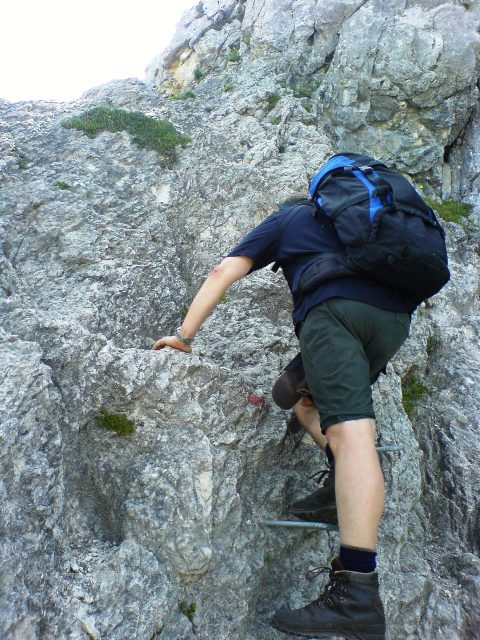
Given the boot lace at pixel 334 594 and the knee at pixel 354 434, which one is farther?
the knee at pixel 354 434

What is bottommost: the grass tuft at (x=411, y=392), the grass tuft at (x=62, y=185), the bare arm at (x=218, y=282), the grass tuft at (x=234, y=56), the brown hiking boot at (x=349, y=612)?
the grass tuft at (x=411, y=392)

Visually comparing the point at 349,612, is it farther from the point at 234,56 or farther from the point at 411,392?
the point at 234,56

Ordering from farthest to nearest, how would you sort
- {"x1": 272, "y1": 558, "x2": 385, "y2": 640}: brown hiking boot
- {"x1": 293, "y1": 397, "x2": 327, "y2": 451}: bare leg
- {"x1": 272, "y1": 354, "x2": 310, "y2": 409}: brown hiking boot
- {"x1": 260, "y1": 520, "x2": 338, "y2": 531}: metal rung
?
{"x1": 293, "y1": 397, "x2": 327, "y2": 451}: bare leg → {"x1": 272, "y1": 354, "x2": 310, "y2": 409}: brown hiking boot → {"x1": 260, "y1": 520, "x2": 338, "y2": 531}: metal rung → {"x1": 272, "y1": 558, "x2": 385, "y2": 640}: brown hiking boot

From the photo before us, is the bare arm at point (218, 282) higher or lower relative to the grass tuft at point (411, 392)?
higher

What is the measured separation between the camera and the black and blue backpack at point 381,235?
450 centimetres

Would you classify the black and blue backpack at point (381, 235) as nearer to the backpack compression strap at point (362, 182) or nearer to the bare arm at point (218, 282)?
the backpack compression strap at point (362, 182)

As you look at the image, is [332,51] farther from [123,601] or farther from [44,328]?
[123,601]

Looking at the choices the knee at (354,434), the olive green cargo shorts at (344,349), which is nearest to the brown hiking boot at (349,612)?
the knee at (354,434)

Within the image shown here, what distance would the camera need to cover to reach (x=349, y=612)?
427 cm

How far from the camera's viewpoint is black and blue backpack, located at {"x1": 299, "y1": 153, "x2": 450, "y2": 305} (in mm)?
4500

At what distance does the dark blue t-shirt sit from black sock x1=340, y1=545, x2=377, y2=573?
2.17 m

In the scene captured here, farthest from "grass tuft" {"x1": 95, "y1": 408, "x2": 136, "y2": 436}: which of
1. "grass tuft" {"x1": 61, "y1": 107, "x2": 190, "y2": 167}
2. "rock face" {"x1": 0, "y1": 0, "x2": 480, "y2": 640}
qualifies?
"grass tuft" {"x1": 61, "y1": 107, "x2": 190, "y2": 167}

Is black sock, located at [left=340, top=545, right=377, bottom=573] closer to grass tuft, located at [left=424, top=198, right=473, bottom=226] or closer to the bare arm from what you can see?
the bare arm

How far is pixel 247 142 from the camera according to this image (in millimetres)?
11500
